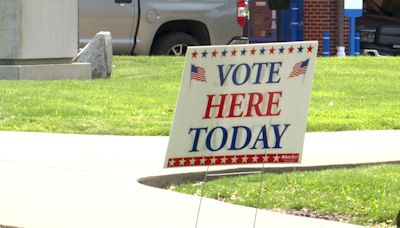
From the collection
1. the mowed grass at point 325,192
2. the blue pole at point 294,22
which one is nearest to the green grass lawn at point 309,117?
the mowed grass at point 325,192

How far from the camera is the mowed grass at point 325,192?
25.1ft

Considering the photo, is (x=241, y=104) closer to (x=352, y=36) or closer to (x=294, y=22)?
(x=352, y=36)

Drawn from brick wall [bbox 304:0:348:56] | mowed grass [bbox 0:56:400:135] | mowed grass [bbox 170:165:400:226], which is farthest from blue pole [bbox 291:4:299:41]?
mowed grass [bbox 170:165:400:226]

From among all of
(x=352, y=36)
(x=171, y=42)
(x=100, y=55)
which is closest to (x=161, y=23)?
(x=171, y=42)

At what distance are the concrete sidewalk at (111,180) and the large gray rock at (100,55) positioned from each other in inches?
197

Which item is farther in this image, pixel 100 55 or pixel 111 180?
pixel 100 55

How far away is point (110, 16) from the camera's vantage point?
18500 millimetres

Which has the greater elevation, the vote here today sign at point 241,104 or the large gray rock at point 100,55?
the vote here today sign at point 241,104

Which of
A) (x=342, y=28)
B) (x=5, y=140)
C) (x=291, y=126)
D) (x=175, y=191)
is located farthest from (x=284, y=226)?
(x=342, y=28)

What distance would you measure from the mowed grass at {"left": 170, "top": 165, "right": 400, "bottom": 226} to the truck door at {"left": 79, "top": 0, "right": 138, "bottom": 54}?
9.83 m

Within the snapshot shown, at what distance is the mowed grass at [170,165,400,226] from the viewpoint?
764cm

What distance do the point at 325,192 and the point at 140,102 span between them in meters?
5.23

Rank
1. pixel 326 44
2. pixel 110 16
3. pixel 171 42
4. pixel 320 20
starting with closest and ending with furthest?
pixel 110 16 → pixel 171 42 → pixel 326 44 → pixel 320 20

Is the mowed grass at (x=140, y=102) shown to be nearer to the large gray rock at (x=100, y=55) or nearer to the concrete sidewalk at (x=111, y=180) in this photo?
the large gray rock at (x=100, y=55)
